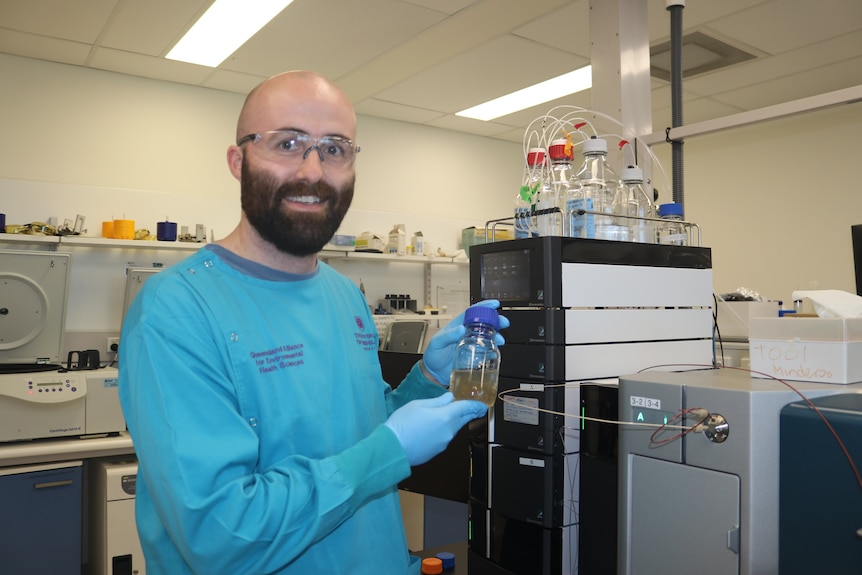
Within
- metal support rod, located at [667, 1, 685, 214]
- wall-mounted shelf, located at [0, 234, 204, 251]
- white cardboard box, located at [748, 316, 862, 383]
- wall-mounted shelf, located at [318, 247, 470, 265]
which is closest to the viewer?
white cardboard box, located at [748, 316, 862, 383]

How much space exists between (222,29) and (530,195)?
2388 mm

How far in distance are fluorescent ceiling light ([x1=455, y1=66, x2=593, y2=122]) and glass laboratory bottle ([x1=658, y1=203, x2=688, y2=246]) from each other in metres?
2.43

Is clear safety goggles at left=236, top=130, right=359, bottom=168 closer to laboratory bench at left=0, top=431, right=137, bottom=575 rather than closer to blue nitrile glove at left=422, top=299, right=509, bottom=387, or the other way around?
blue nitrile glove at left=422, top=299, right=509, bottom=387

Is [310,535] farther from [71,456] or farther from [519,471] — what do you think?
[71,456]

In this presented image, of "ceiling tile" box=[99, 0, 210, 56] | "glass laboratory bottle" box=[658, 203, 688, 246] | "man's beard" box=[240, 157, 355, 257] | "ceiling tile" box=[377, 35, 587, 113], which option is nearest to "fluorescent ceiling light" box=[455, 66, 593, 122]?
"ceiling tile" box=[377, 35, 587, 113]

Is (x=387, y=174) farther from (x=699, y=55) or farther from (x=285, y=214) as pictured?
(x=285, y=214)

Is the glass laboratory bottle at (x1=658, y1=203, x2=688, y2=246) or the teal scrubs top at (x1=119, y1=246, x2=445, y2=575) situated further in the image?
the glass laboratory bottle at (x1=658, y1=203, x2=688, y2=246)

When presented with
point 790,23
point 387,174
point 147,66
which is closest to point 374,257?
point 387,174

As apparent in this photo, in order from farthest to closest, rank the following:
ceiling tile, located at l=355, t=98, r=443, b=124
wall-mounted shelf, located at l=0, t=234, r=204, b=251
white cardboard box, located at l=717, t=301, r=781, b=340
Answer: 1. ceiling tile, located at l=355, t=98, r=443, b=124
2. wall-mounted shelf, located at l=0, t=234, r=204, b=251
3. white cardboard box, located at l=717, t=301, r=781, b=340

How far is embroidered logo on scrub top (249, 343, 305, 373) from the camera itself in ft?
3.17

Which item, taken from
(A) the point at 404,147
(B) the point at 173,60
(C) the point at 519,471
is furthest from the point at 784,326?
(A) the point at 404,147

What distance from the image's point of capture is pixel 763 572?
2.69 feet

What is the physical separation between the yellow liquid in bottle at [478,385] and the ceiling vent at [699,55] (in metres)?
2.81

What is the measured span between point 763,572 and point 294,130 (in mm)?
899
